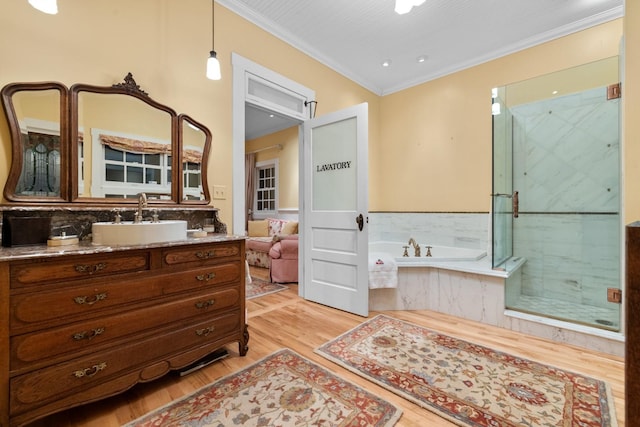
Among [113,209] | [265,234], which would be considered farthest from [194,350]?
[265,234]

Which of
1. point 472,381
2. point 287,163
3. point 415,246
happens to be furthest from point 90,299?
point 287,163

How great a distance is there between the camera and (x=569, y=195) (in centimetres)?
274

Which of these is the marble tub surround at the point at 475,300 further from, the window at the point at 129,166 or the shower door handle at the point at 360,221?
the window at the point at 129,166

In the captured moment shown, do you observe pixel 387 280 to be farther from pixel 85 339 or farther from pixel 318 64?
pixel 318 64

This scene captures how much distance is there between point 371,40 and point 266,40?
3.84ft

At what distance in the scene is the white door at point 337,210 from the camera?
8.75 feet

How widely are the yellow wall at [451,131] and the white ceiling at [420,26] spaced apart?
6.4 inches

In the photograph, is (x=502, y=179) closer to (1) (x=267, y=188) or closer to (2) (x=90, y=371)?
(2) (x=90, y=371)

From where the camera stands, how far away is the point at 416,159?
3996 millimetres

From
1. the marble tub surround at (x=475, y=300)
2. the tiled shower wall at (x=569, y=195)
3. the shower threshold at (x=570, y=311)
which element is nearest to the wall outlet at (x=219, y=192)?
the marble tub surround at (x=475, y=300)

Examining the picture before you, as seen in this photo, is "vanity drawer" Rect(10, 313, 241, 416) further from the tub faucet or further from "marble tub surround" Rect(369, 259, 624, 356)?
the tub faucet

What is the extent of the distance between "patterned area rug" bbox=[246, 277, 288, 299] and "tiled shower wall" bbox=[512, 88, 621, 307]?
9.25 ft

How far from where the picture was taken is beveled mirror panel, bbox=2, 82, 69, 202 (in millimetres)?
1510

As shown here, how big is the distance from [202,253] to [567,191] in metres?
3.46
